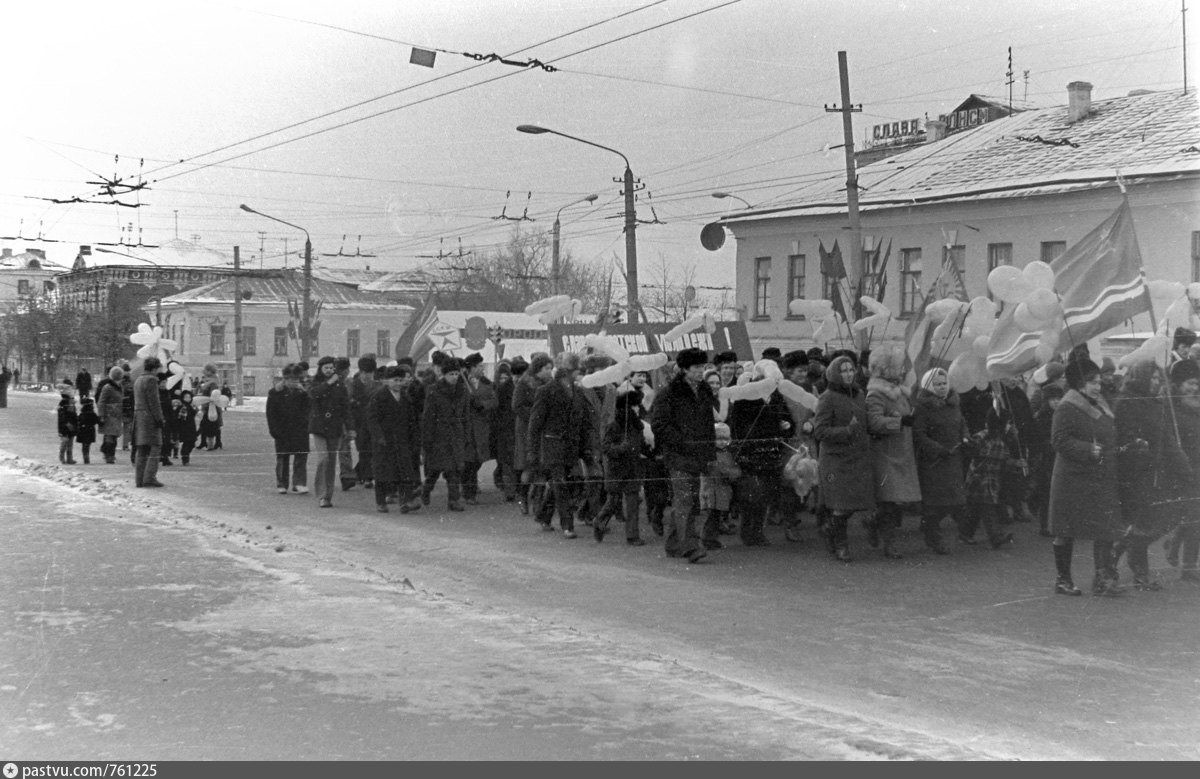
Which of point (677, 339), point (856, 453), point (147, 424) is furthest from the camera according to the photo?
point (147, 424)

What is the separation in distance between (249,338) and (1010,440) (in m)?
44.8

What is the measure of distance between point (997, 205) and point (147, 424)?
64.9 feet

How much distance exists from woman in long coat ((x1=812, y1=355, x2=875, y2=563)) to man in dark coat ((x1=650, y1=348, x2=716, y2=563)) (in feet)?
3.11

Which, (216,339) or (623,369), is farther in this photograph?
(216,339)

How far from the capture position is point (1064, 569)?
9.18 metres

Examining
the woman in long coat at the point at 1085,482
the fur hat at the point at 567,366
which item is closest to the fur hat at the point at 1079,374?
the woman in long coat at the point at 1085,482

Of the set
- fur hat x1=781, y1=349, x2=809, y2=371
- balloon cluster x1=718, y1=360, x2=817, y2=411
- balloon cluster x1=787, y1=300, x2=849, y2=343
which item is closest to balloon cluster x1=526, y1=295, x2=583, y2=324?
balloon cluster x1=787, y1=300, x2=849, y2=343

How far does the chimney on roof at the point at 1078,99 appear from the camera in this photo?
3194cm

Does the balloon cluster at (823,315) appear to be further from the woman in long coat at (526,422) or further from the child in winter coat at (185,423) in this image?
the child in winter coat at (185,423)

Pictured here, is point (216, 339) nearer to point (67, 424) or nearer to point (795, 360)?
point (67, 424)

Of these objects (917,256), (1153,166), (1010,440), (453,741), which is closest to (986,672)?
(453,741)

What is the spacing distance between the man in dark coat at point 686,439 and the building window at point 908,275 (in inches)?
851

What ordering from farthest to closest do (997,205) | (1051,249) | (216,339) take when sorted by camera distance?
(216,339), (997,205), (1051,249)

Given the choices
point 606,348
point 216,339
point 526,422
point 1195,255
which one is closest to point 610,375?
point 606,348
